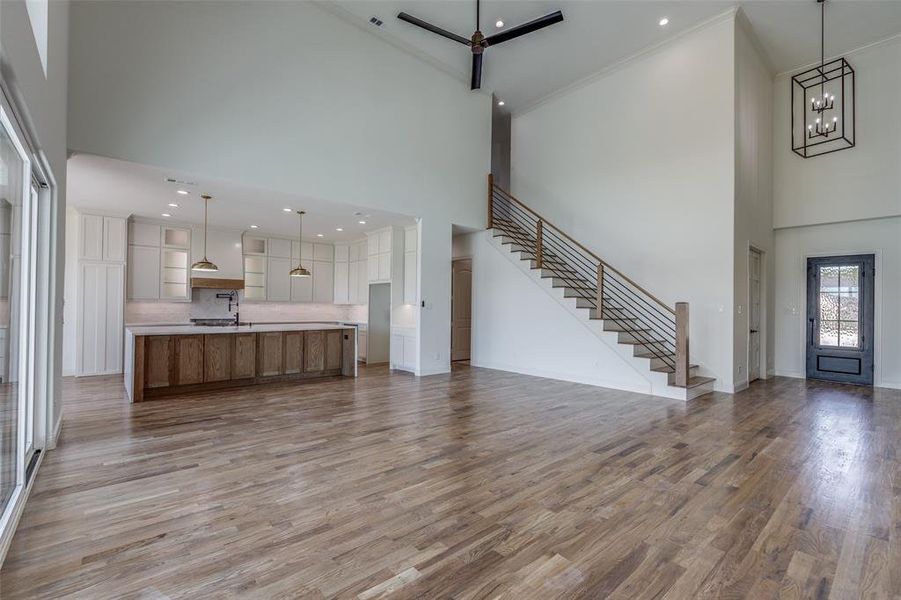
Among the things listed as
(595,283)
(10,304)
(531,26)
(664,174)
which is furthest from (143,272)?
(664,174)

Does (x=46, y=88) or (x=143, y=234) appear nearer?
(x=46, y=88)

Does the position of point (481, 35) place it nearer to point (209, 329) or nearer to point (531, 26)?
point (531, 26)

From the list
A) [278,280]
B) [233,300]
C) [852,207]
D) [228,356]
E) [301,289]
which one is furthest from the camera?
[301,289]

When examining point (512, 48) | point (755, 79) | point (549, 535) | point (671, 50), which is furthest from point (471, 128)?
point (549, 535)

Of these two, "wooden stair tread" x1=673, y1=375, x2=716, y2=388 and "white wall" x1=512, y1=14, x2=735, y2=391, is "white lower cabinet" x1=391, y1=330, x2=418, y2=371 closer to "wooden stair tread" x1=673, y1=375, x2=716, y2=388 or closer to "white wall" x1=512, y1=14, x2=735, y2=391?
"white wall" x1=512, y1=14, x2=735, y2=391

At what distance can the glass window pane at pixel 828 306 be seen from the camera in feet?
24.3

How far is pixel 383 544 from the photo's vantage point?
87.5 inches

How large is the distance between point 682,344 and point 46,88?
22.8 ft

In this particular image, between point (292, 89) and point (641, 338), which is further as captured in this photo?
point (641, 338)

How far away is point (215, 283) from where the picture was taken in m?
8.78

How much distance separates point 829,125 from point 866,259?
2298 mm

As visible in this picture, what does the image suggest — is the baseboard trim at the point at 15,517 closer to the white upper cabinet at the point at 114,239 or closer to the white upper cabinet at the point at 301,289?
the white upper cabinet at the point at 114,239

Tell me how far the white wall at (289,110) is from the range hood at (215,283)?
4019 millimetres

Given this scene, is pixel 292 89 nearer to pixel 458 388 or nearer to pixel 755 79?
pixel 458 388
